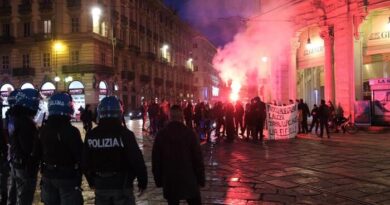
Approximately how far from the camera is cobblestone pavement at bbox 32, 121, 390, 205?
661cm

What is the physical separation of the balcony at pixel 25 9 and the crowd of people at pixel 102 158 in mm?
41552

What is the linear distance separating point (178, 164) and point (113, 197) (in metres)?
0.80

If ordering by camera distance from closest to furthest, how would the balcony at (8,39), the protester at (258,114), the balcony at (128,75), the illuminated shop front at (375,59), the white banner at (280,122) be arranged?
the protester at (258,114), the white banner at (280,122), the illuminated shop front at (375,59), the balcony at (8,39), the balcony at (128,75)

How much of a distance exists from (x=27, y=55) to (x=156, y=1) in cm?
2267

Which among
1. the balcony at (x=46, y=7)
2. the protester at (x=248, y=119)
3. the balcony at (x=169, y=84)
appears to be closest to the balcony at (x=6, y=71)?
the balcony at (x=46, y=7)

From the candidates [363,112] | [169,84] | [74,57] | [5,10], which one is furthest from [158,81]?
[363,112]

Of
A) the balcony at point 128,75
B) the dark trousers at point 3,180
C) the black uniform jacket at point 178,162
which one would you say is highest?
the balcony at point 128,75

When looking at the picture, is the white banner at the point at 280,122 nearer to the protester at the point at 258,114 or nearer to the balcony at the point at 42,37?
the protester at the point at 258,114

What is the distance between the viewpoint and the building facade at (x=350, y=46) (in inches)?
722

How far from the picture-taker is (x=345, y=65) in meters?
19.6

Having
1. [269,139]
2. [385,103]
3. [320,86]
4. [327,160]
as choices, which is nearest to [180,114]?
[327,160]

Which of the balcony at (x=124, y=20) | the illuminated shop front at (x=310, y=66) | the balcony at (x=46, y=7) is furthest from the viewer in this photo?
the balcony at (x=124, y=20)

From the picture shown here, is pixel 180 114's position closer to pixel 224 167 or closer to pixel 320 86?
pixel 224 167

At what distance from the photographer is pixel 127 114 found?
49.1 m
